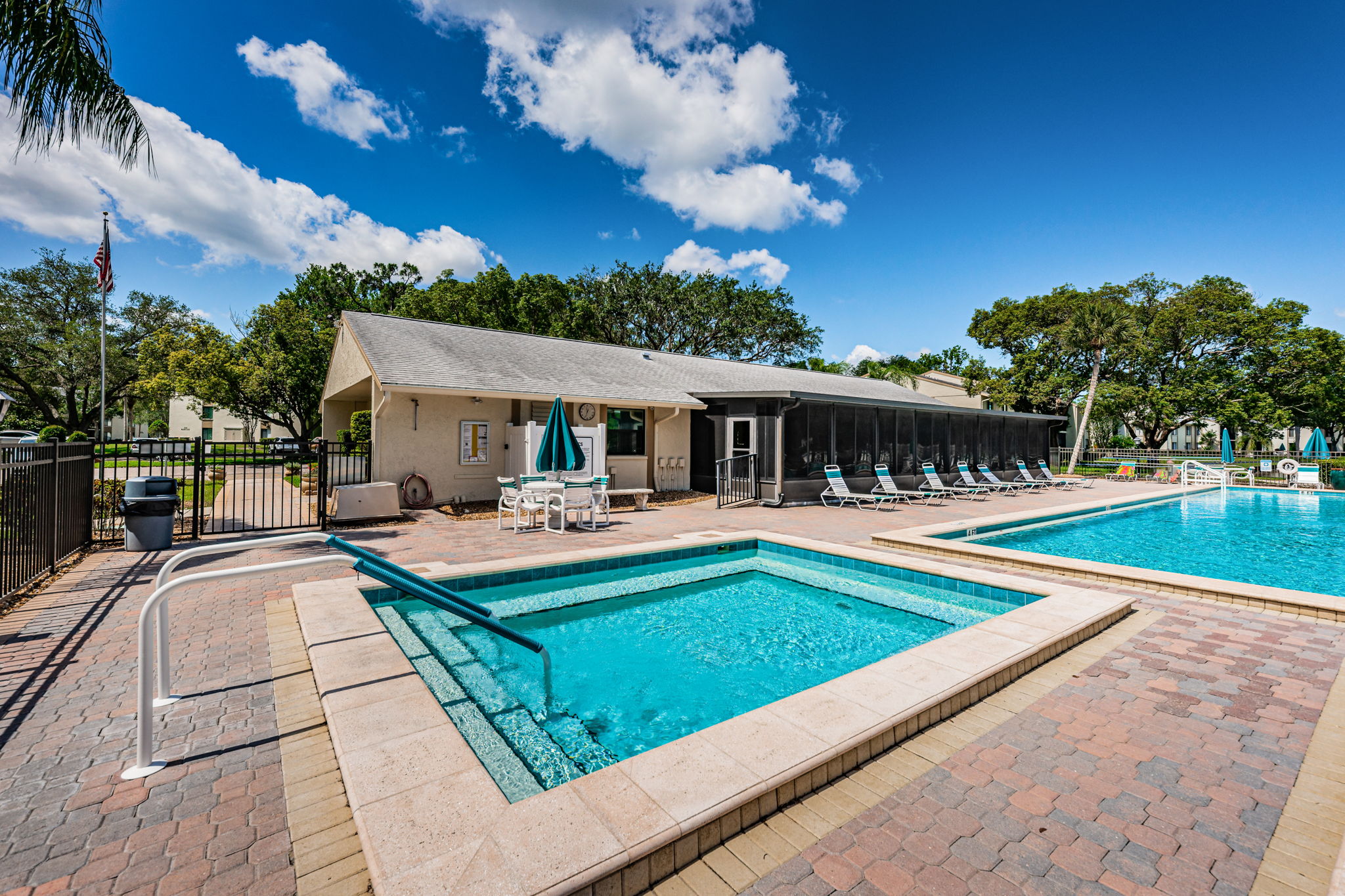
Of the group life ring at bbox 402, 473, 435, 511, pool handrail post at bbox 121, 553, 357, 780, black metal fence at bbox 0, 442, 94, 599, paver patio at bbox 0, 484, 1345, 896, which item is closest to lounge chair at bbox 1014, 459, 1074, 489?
paver patio at bbox 0, 484, 1345, 896

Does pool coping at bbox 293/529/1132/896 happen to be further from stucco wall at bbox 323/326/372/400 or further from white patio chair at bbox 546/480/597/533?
stucco wall at bbox 323/326/372/400

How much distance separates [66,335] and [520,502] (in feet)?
132

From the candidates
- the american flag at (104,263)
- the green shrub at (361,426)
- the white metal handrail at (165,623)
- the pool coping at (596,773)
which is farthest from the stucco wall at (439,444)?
the american flag at (104,263)

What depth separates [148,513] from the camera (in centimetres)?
774

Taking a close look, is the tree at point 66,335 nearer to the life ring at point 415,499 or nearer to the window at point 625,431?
the life ring at point 415,499

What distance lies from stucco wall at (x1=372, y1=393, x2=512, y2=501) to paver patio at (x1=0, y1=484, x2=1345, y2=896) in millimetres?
8026

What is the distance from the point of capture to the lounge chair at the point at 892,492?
15977 mm

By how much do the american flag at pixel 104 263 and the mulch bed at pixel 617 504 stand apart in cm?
1647

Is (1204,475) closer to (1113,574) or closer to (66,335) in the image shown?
(1113,574)

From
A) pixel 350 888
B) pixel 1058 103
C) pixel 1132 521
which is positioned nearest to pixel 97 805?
pixel 350 888

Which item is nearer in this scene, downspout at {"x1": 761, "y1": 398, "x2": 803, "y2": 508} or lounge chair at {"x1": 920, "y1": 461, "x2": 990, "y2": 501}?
downspout at {"x1": 761, "y1": 398, "x2": 803, "y2": 508}

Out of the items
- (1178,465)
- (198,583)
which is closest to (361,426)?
(198,583)

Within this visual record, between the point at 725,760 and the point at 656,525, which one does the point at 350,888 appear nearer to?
the point at 725,760

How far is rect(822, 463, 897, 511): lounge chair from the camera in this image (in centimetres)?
1509
